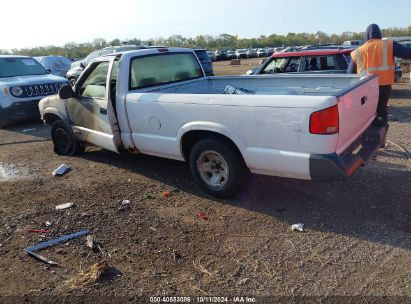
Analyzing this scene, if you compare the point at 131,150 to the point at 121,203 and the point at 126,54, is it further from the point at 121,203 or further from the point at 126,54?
the point at 126,54

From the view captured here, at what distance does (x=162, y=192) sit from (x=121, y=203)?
1.89ft

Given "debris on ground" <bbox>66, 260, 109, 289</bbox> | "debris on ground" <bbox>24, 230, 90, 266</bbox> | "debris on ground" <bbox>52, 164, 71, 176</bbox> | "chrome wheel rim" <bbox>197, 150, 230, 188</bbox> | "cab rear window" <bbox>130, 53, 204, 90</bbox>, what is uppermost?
"cab rear window" <bbox>130, 53, 204, 90</bbox>

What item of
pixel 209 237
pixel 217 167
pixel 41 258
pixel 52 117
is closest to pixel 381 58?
pixel 217 167

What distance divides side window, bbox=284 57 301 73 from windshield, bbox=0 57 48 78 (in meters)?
6.84

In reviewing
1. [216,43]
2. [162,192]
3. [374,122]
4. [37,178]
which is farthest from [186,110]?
[216,43]

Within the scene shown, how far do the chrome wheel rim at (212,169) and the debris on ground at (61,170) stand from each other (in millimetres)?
2579

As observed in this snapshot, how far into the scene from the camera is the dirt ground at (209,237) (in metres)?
3.12

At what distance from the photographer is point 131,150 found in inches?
218

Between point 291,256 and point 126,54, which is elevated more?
point 126,54

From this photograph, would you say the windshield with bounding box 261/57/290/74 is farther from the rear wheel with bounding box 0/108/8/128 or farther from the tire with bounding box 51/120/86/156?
the rear wheel with bounding box 0/108/8/128

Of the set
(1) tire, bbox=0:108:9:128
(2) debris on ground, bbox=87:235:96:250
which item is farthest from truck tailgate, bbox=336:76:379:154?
(1) tire, bbox=0:108:9:128

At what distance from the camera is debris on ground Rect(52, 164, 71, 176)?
6149 millimetres

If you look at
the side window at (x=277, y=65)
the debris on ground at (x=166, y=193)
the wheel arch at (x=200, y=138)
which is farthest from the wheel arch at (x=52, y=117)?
the side window at (x=277, y=65)

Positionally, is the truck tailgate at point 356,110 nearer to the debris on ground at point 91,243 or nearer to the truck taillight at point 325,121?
the truck taillight at point 325,121
